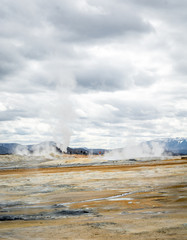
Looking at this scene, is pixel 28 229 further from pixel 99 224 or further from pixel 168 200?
pixel 168 200

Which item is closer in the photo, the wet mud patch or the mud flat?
the mud flat

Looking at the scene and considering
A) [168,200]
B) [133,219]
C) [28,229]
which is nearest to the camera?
[28,229]

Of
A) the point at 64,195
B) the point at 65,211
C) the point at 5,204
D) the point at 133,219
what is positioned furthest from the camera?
the point at 64,195

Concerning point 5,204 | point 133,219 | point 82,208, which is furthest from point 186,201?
point 5,204

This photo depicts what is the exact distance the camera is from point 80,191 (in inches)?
789

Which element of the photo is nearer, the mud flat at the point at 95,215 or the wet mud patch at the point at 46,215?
the mud flat at the point at 95,215

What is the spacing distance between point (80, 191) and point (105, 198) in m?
3.76

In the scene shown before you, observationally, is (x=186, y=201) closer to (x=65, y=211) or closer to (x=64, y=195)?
(x=65, y=211)

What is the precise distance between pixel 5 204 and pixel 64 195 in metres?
3.92

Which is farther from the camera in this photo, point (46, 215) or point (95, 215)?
point (46, 215)

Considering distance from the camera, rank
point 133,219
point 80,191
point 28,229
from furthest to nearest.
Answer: point 80,191 < point 133,219 < point 28,229

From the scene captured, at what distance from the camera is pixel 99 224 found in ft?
34.4

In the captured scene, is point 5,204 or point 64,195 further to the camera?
point 64,195

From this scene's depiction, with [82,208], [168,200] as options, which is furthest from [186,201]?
[82,208]
